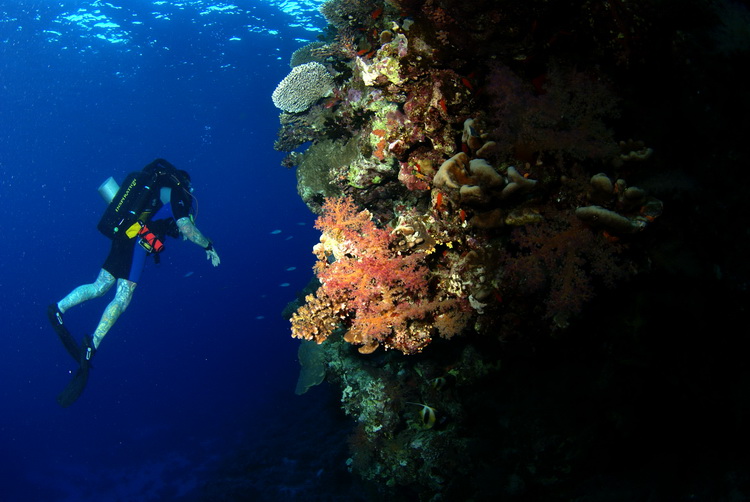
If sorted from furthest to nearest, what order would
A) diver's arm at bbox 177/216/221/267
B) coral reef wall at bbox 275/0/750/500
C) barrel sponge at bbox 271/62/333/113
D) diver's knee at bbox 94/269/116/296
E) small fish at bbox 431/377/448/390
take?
diver's knee at bbox 94/269/116/296
diver's arm at bbox 177/216/221/267
barrel sponge at bbox 271/62/333/113
small fish at bbox 431/377/448/390
coral reef wall at bbox 275/0/750/500

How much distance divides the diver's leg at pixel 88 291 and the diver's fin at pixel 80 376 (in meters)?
1.09

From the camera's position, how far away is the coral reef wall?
2.75 meters

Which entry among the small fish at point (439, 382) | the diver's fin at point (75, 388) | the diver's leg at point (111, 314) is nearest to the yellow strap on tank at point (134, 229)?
the diver's leg at point (111, 314)

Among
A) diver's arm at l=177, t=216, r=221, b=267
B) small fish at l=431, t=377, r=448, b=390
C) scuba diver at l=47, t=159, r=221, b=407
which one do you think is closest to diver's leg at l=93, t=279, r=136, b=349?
scuba diver at l=47, t=159, r=221, b=407

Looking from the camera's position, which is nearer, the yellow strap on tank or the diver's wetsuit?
the yellow strap on tank

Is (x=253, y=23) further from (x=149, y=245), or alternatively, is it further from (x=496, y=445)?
(x=496, y=445)

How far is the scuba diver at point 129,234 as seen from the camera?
10055 mm

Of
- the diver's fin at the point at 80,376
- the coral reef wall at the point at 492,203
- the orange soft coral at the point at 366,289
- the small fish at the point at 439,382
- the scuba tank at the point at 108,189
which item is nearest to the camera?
the coral reef wall at the point at 492,203

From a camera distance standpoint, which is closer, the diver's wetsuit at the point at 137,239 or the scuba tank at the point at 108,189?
the diver's wetsuit at the point at 137,239

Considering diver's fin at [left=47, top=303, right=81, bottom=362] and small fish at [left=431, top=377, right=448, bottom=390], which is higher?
small fish at [left=431, top=377, right=448, bottom=390]

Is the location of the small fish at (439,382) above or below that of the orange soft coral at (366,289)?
below

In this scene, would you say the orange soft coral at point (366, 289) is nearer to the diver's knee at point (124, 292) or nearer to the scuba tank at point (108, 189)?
the diver's knee at point (124, 292)

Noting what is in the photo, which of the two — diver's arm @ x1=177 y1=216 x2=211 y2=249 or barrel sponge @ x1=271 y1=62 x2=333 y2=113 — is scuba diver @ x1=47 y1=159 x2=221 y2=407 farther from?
barrel sponge @ x1=271 y1=62 x2=333 y2=113

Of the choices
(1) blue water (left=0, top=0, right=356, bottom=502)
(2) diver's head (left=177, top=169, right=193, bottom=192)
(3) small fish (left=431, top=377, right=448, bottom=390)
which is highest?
(3) small fish (left=431, top=377, right=448, bottom=390)
